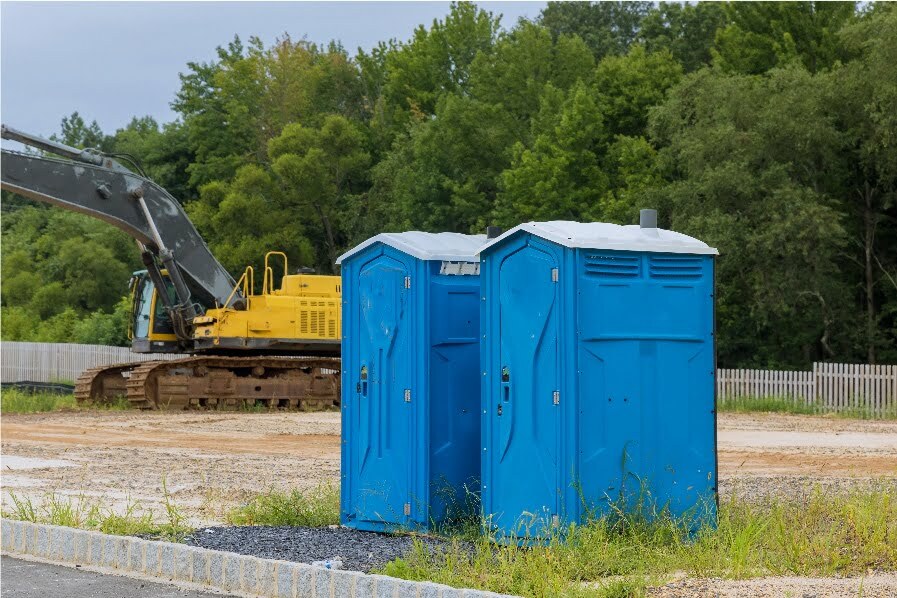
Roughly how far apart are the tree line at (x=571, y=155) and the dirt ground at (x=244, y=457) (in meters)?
11.0

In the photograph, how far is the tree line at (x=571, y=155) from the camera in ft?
125

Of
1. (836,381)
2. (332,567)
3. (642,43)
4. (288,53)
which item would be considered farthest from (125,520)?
(288,53)

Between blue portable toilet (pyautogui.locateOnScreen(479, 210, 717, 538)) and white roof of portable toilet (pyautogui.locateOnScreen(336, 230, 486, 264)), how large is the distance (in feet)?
1.87

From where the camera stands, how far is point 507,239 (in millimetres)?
9297

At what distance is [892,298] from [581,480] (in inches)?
1390

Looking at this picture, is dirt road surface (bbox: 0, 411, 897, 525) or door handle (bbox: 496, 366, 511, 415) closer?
door handle (bbox: 496, 366, 511, 415)

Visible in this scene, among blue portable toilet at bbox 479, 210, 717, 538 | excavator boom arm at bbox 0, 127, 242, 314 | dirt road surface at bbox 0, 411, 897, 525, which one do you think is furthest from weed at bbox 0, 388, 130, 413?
blue portable toilet at bbox 479, 210, 717, 538

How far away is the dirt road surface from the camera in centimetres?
1405

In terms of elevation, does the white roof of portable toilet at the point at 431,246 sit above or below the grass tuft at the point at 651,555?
above

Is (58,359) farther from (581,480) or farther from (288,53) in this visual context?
(581,480)

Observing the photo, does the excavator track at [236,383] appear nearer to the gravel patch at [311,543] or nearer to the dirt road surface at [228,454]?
the dirt road surface at [228,454]

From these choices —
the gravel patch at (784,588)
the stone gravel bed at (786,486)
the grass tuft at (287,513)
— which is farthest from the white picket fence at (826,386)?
the gravel patch at (784,588)

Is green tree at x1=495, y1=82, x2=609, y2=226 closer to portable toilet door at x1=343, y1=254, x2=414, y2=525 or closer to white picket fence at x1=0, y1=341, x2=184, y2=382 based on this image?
white picket fence at x1=0, y1=341, x2=184, y2=382

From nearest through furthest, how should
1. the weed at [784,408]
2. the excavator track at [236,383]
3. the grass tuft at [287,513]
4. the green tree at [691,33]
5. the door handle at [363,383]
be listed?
the door handle at [363,383] < the grass tuft at [287,513] < the excavator track at [236,383] < the weed at [784,408] < the green tree at [691,33]
